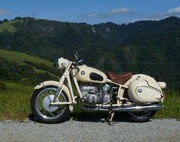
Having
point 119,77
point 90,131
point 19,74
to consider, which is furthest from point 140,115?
point 19,74

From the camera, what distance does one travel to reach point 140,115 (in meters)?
5.81

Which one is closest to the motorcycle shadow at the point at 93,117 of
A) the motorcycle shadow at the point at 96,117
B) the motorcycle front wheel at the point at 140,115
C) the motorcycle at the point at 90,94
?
the motorcycle shadow at the point at 96,117

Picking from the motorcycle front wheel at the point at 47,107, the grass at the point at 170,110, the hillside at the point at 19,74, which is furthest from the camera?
the hillside at the point at 19,74

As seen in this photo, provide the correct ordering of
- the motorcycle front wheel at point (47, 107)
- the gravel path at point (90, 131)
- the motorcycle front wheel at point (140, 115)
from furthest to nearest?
1. the motorcycle front wheel at point (140, 115)
2. the motorcycle front wheel at point (47, 107)
3. the gravel path at point (90, 131)

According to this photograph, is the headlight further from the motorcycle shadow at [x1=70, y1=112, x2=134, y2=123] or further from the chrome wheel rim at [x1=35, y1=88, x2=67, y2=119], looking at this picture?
the motorcycle shadow at [x1=70, y1=112, x2=134, y2=123]

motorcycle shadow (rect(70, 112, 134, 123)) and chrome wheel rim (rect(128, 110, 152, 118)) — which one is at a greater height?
chrome wheel rim (rect(128, 110, 152, 118))

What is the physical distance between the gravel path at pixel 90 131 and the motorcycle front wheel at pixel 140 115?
5.0 inches

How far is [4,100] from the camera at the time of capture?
285 inches

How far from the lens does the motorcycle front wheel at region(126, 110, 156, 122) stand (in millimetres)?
5715

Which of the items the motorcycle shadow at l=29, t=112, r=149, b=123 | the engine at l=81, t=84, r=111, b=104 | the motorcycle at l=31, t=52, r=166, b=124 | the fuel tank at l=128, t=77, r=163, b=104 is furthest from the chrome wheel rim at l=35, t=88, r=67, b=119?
the fuel tank at l=128, t=77, r=163, b=104

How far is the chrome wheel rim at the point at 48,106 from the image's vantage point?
5516mm

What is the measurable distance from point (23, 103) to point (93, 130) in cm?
244

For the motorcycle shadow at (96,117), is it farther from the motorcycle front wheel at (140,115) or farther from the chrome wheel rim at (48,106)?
the chrome wheel rim at (48,106)

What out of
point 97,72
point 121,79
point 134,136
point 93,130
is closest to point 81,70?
point 97,72
